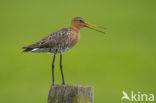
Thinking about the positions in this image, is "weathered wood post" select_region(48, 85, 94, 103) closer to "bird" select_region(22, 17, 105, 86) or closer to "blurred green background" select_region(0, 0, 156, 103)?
"bird" select_region(22, 17, 105, 86)

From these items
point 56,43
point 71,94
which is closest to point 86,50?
point 56,43

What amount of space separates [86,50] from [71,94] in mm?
14523

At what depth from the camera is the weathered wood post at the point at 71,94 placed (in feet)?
19.5

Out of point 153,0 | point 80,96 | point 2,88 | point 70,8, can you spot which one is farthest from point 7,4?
point 80,96

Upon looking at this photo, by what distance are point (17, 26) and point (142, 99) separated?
13579 mm

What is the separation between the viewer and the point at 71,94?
5949 mm

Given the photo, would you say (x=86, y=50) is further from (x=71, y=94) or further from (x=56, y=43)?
(x=71, y=94)

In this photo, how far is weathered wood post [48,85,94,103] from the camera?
593 cm

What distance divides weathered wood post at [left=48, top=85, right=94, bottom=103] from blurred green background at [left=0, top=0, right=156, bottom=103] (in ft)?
22.4

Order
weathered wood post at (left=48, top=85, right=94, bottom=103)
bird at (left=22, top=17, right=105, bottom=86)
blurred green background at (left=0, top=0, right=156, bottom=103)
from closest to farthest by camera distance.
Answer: weathered wood post at (left=48, top=85, right=94, bottom=103) → bird at (left=22, top=17, right=105, bottom=86) → blurred green background at (left=0, top=0, right=156, bottom=103)

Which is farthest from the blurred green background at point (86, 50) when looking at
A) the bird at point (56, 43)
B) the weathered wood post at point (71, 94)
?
the weathered wood post at point (71, 94)

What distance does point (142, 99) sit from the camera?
1256 centimetres

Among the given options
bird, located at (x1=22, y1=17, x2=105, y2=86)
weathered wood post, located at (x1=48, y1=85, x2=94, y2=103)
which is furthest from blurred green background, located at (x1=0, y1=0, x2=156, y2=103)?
weathered wood post, located at (x1=48, y1=85, x2=94, y2=103)

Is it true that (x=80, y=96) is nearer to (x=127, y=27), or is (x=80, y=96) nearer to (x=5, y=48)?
(x=5, y=48)
